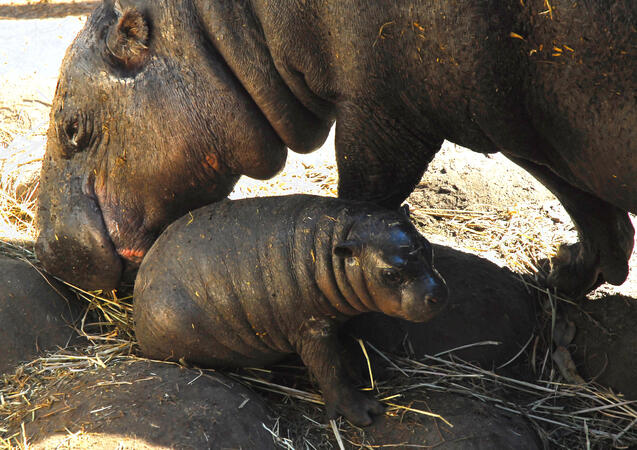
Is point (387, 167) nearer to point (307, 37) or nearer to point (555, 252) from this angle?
point (307, 37)

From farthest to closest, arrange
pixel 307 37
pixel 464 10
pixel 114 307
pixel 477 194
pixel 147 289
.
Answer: pixel 477 194 < pixel 114 307 < pixel 147 289 < pixel 307 37 < pixel 464 10

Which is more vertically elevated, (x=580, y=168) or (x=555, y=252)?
(x=580, y=168)

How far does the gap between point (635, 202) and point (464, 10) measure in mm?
1111

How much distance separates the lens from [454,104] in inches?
128

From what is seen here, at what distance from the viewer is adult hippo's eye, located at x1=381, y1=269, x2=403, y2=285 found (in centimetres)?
313

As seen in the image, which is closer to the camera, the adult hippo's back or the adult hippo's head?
the adult hippo's back

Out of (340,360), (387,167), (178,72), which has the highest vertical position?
(178,72)

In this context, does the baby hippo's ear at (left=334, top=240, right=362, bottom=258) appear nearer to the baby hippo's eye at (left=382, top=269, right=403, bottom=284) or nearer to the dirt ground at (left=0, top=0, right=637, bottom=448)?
the baby hippo's eye at (left=382, top=269, right=403, bottom=284)

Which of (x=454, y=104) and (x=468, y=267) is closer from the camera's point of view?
(x=454, y=104)

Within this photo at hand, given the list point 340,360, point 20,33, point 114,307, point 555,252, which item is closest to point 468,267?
point 555,252

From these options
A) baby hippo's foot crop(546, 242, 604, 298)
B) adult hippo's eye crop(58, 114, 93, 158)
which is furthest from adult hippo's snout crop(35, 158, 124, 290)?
baby hippo's foot crop(546, 242, 604, 298)

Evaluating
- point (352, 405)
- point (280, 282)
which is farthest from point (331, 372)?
point (280, 282)

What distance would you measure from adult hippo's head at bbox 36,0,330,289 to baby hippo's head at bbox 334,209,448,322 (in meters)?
0.96

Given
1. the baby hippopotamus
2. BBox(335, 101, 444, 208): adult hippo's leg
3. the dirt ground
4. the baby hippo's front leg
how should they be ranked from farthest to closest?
the dirt ground → BBox(335, 101, 444, 208): adult hippo's leg → the baby hippo's front leg → the baby hippopotamus
